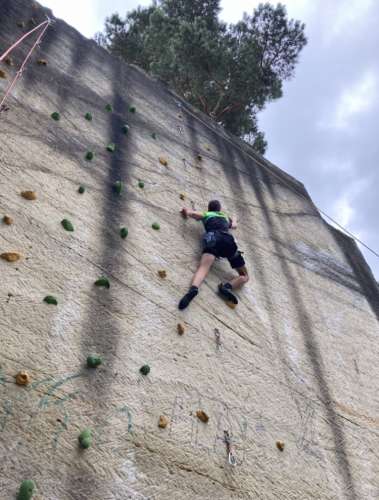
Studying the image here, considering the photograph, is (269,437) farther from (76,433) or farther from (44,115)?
(44,115)

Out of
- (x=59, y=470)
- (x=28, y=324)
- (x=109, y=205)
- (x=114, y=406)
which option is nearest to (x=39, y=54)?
(x=109, y=205)

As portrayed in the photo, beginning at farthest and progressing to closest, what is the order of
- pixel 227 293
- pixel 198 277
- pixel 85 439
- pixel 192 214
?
pixel 192 214 < pixel 227 293 < pixel 198 277 < pixel 85 439

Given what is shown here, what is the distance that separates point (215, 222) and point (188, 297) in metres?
1.10

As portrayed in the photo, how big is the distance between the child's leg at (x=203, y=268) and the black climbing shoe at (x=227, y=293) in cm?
18

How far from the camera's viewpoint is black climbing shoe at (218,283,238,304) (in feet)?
14.6

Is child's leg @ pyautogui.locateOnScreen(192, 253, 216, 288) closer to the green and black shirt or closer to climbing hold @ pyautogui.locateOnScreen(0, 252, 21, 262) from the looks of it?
the green and black shirt

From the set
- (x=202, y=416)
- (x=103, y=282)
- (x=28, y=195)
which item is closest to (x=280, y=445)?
(x=202, y=416)

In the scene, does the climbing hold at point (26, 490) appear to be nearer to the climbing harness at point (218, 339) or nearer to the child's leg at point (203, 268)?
the climbing harness at point (218, 339)

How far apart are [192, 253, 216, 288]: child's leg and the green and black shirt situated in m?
0.34

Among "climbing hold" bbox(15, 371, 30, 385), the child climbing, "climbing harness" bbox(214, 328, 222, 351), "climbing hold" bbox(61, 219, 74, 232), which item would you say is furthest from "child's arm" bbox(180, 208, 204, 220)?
"climbing hold" bbox(15, 371, 30, 385)

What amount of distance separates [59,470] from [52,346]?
0.75 metres

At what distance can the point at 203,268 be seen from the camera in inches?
177

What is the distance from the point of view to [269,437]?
11.8ft

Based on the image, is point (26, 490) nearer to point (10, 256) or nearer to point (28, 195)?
point (10, 256)
